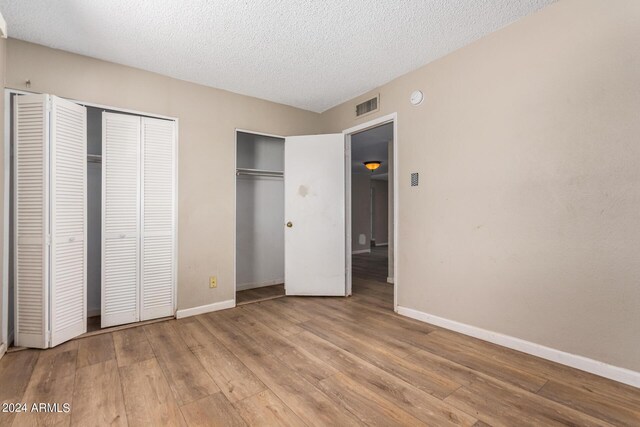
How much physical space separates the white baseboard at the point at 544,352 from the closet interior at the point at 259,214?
2.25 m

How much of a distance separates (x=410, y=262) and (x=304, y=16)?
93.8 inches

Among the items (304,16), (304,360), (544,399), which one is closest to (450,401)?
(544,399)

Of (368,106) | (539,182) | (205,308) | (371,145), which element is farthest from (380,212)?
(539,182)

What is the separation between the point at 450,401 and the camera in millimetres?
1594

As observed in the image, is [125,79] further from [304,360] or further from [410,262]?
[410,262]

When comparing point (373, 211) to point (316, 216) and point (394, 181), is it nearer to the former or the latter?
point (316, 216)

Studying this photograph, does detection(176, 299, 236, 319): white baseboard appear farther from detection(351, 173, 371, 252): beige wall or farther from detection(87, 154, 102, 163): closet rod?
detection(351, 173, 371, 252): beige wall

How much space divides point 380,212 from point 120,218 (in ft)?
27.4

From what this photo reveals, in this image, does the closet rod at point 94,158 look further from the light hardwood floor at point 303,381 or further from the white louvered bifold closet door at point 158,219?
the light hardwood floor at point 303,381

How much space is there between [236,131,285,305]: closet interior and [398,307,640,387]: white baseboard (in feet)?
7.39

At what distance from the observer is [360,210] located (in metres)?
8.19

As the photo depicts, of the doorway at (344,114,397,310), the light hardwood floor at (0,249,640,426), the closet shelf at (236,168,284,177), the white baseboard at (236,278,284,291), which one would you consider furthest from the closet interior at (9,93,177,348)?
the doorway at (344,114,397,310)

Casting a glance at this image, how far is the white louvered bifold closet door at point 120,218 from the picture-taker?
2.67 meters

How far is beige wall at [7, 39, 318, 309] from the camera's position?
101 inches
